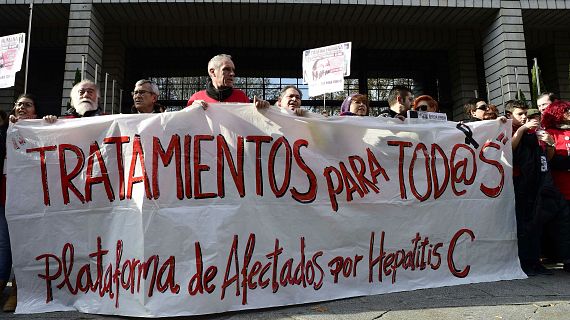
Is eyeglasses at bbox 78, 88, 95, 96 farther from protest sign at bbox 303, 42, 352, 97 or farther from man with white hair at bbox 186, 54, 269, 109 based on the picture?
protest sign at bbox 303, 42, 352, 97

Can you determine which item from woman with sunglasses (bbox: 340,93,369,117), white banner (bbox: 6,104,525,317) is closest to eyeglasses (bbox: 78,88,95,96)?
white banner (bbox: 6,104,525,317)

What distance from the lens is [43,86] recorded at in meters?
10.4

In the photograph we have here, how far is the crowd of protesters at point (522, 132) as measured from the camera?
3113mm

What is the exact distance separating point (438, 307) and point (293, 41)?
8.31 m

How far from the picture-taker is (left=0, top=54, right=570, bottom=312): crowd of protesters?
311 cm

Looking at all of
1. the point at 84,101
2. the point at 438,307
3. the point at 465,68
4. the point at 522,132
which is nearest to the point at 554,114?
the point at 522,132

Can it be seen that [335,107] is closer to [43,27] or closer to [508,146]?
[43,27]

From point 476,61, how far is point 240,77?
231 inches

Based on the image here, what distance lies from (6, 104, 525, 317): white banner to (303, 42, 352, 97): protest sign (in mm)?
2565

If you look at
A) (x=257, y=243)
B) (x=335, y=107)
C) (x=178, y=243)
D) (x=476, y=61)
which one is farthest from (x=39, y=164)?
(x=476, y=61)

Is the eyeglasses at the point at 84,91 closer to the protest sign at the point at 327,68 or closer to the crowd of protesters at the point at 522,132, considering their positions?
the crowd of protesters at the point at 522,132

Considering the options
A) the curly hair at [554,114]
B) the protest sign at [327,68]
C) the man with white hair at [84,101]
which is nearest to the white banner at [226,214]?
the man with white hair at [84,101]

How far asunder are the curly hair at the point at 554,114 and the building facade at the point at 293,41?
4.65 metres

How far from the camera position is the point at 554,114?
3.69m
